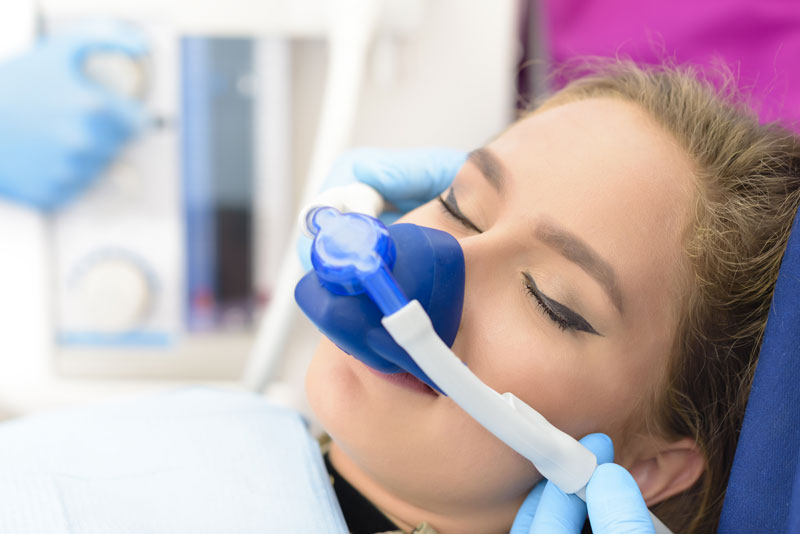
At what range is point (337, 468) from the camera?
37.3 inches

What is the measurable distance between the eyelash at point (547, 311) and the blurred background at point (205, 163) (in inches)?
20.1

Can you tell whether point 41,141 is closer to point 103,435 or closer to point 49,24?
point 49,24

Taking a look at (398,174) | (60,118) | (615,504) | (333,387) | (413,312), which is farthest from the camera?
(60,118)

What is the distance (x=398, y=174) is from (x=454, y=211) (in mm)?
244

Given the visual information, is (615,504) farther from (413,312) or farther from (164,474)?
(164,474)


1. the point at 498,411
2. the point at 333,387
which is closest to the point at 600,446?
the point at 498,411

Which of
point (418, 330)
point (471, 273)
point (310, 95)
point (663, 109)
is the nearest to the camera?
point (418, 330)

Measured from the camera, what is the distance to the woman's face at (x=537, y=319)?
76 cm

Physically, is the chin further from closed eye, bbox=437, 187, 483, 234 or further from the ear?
the ear

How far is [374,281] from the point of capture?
62 centimetres

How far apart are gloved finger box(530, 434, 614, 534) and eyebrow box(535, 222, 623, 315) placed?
151 mm

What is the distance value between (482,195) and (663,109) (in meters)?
0.27

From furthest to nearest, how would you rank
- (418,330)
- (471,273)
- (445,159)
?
(445,159) < (471,273) < (418,330)

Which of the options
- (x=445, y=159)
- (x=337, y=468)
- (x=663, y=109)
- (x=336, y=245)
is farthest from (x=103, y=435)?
(x=663, y=109)
